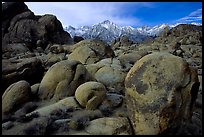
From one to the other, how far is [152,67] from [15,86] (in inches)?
333

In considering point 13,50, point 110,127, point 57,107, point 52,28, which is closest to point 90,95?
point 57,107

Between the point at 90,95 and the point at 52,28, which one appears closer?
the point at 90,95

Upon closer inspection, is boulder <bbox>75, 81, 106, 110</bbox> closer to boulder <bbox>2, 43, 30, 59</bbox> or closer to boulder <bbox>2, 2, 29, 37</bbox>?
boulder <bbox>2, 43, 30, 59</bbox>

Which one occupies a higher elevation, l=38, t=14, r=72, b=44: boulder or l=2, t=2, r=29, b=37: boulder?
l=2, t=2, r=29, b=37: boulder

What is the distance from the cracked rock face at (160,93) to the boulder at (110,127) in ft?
1.30

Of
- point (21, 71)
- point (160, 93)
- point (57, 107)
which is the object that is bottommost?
point (57, 107)

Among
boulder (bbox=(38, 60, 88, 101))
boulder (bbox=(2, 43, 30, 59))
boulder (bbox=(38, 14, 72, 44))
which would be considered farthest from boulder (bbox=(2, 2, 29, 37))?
boulder (bbox=(38, 60, 88, 101))

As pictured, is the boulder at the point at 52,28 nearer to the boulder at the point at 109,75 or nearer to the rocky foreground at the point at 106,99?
the rocky foreground at the point at 106,99

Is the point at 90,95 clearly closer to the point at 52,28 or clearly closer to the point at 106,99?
the point at 106,99

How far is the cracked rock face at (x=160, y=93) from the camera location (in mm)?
11273

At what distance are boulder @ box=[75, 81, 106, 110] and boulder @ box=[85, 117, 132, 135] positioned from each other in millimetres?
1883

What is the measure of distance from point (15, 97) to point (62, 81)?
9.28 feet

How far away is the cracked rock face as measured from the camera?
11273mm

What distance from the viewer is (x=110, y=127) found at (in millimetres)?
12094
